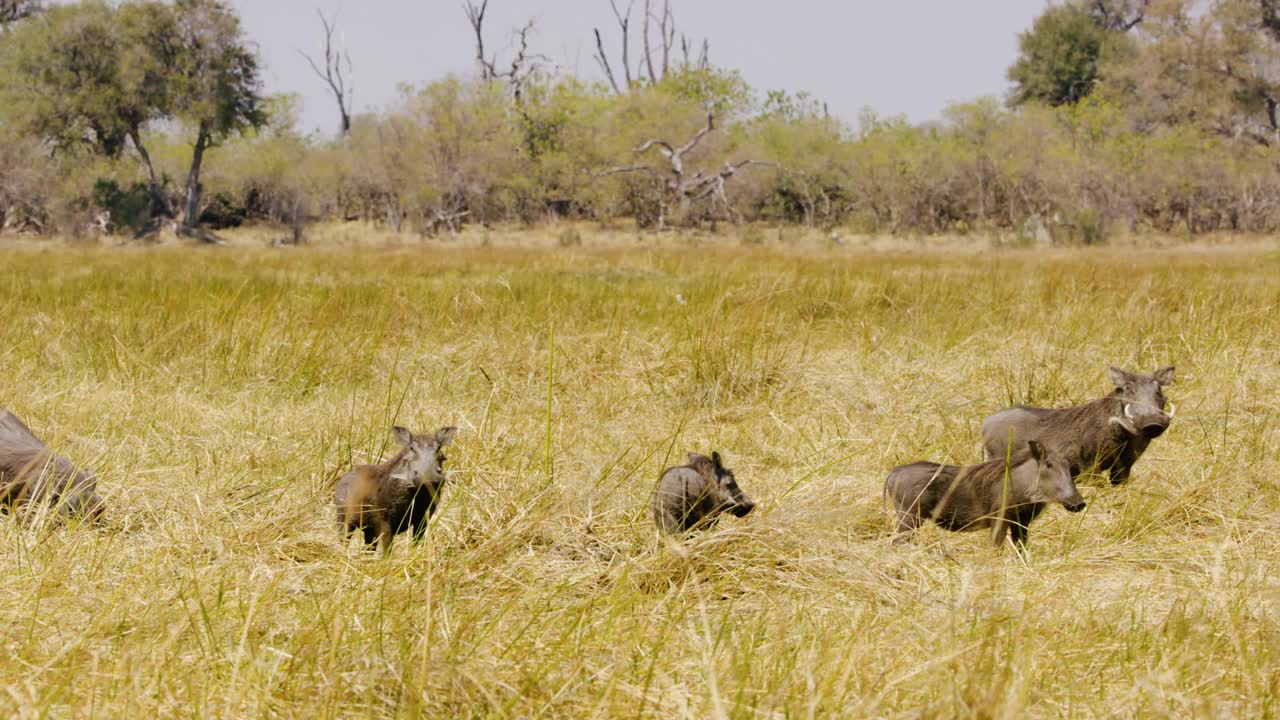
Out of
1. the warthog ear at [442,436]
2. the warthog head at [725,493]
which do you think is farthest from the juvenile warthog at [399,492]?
the warthog head at [725,493]

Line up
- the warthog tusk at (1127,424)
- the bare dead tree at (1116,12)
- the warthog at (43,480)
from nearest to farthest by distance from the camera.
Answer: the warthog at (43,480) < the warthog tusk at (1127,424) < the bare dead tree at (1116,12)

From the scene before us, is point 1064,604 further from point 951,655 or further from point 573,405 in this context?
point 573,405

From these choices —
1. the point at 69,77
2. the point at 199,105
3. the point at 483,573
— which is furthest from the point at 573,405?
the point at 69,77

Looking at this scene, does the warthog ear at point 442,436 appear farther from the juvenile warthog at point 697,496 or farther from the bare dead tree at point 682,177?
the bare dead tree at point 682,177

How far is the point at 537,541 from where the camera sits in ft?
10.2

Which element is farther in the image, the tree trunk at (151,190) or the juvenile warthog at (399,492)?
the tree trunk at (151,190)

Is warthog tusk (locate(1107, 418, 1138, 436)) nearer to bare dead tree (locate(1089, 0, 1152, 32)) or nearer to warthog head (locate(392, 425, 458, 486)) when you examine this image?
warthog head (locate(392, 425, 458, 486))

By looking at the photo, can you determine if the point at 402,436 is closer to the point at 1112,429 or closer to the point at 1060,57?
the point at 1112,429

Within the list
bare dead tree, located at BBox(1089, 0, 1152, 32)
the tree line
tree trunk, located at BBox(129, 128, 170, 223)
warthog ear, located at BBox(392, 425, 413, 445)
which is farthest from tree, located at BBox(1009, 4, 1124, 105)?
warthog ear, located at BBox(392, 425, 413, 445)

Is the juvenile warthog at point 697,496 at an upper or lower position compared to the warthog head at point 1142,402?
lower

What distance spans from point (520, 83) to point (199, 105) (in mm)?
16336

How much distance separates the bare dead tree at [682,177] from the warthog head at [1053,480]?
3024 cm

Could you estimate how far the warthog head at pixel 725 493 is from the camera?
3193 millimetres

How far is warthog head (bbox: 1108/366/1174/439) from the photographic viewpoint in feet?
12.0
